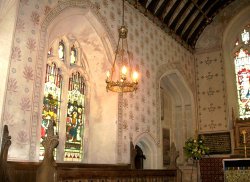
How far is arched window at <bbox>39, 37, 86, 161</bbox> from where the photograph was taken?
755cm

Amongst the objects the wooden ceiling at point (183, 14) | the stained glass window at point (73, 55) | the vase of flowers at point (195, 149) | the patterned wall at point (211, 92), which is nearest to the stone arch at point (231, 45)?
the patterned wall at point (211, 92)

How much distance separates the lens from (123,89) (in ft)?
22.3

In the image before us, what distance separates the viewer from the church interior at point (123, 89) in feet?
17.5

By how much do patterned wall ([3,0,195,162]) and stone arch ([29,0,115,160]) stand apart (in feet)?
0.06

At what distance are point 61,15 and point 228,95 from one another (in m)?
8.00

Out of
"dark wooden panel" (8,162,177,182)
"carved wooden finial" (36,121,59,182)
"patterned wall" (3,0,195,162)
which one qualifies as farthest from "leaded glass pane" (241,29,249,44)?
"carved wooden finial" (36,121,59,182)

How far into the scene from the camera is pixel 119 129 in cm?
774

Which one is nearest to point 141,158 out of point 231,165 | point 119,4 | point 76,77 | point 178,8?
point 231,165

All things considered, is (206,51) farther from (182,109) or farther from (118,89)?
(118,89)

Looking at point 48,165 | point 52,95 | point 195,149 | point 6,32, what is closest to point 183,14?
point 195,149

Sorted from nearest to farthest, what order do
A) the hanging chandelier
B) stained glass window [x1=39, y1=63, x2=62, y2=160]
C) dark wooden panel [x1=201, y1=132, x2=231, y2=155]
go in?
stained glass window [x1=39, y1=63, x2=62, y2=160] → the hanging chandelier → dark wooden panel [x1=201, y1=132, x2=231, y2=155]

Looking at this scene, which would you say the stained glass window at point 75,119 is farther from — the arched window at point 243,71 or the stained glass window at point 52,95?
the arched window at point 243,71

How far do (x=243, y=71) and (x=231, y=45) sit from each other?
127cm

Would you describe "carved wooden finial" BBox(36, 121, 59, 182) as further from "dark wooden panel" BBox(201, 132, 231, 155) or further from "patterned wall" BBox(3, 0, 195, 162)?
"dark wooden panel" BBox(201, 132, 231, 155)
